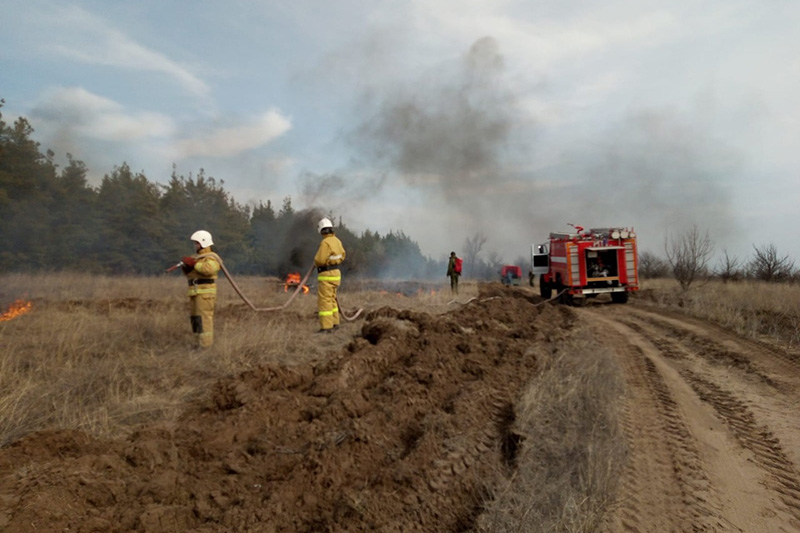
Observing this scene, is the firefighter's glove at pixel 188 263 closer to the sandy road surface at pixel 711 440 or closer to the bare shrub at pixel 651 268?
the sandy road surface at pixel 711 440

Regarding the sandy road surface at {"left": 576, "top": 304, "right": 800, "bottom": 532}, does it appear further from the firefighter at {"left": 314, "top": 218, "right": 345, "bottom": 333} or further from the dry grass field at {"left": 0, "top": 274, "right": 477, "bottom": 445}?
the firefighter at {"left": 314, "top": 218, "right": 345, "bottom": 333}

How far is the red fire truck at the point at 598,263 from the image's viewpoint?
16500 millimetres

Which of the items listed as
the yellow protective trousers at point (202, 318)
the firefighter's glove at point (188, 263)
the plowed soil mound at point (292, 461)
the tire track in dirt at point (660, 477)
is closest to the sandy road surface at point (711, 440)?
the tire track in dirt at point (660, 477)

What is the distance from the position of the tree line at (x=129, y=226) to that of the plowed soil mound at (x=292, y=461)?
16996mm

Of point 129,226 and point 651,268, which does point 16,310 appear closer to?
point 129,226

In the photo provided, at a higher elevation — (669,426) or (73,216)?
(73,216)

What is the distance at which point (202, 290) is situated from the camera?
22.5 feet

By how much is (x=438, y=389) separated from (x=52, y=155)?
2438 cm

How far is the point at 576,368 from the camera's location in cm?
656

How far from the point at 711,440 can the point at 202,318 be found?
6.34 meters

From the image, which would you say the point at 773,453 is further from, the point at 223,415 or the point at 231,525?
the point at 223,415

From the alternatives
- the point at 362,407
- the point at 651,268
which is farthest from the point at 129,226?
the point at 651,268

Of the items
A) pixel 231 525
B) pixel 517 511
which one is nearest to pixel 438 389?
pixel 517 511

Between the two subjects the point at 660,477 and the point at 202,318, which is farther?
the point at 202,318
